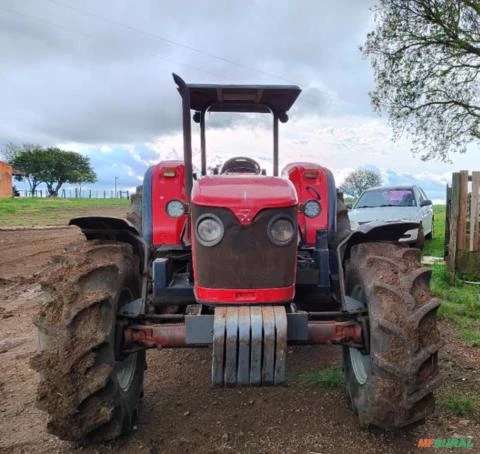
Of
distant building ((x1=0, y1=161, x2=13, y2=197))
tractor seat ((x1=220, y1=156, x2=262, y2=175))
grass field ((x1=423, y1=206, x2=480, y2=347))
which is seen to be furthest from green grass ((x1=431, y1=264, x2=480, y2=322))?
distant building ((x1=0, y1=161, x2=13, y2=197))

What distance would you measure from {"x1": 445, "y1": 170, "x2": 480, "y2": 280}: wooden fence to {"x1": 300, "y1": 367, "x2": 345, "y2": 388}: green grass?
482cm

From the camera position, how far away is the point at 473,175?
8.84m

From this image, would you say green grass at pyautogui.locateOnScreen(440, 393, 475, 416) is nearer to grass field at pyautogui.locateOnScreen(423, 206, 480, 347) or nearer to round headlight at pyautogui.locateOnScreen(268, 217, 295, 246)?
grass field at pyautogui.locateOnScreen(423, 206, 480, 347)

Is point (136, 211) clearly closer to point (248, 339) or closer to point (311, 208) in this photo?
point (311, 208)

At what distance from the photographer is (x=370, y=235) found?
13.1 feet

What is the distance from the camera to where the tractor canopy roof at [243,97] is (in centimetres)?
429

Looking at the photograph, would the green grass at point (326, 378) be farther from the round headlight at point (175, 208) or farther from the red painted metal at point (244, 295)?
the round headlight at point (175, 208)

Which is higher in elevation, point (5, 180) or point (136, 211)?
point (5, 180)

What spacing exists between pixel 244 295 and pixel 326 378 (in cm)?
153

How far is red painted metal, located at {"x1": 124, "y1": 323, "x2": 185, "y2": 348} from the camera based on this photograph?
3.40 meters

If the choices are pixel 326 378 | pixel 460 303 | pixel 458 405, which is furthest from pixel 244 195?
pixel 460 303

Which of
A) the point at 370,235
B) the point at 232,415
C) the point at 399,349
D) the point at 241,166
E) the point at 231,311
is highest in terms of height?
the point at 241,166

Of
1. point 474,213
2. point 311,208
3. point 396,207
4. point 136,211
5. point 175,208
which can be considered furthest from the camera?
point 396,207

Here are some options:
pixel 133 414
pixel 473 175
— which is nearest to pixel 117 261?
pixel 133 414
